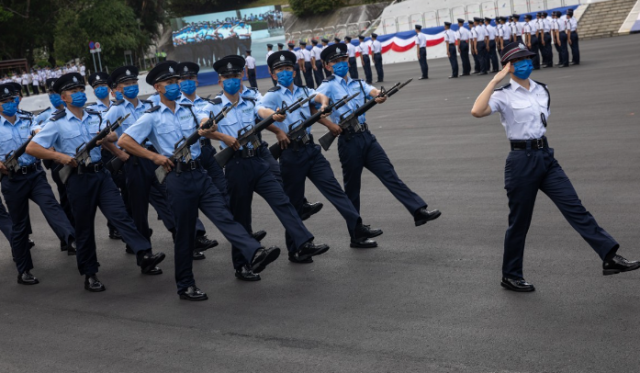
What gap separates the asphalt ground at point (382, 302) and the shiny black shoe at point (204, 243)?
0.56 ft

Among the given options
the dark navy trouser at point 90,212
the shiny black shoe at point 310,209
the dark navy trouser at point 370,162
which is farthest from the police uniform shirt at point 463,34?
the dark navy trouser at point 90,212

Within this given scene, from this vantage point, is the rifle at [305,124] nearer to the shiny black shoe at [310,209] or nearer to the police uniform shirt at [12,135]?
the shiny black shoe at [310,209]

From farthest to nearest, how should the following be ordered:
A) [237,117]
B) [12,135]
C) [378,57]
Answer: [378,57], [12,135], [237,117]

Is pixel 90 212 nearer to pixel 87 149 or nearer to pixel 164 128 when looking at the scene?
pixel 87 149

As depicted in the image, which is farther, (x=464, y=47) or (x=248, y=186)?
(x=464, y=47)

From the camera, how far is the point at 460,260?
7.52 metres

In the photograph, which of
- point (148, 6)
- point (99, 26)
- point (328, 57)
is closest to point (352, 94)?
point (328, 57)

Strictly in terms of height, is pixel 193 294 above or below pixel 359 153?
below

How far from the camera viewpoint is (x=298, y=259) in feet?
27.0

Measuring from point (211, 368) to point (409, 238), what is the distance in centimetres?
355

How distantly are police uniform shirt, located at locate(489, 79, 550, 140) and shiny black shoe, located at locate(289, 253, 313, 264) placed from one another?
2.66 metres

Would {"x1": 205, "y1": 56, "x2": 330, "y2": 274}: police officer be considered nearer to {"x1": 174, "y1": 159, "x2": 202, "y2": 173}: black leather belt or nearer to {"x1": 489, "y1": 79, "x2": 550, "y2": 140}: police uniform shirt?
{"x1": 174, "y1": 159, "x2": 202, "y2": 173}: black leather belt

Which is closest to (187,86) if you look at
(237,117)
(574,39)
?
(237,117)

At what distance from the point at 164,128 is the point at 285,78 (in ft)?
5.51
